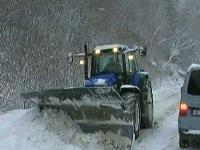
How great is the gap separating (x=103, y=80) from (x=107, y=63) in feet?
2.49

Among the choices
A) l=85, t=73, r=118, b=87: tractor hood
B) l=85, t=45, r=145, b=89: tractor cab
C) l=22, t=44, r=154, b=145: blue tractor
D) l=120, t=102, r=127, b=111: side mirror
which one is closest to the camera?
l=120, t=102, r=127, b=111: side mirror

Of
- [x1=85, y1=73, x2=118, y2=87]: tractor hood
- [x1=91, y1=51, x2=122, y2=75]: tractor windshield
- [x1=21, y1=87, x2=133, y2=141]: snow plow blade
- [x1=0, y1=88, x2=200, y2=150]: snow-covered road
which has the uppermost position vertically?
[x1=91, y1=51, x2=122, y2=75]: tractor windshield

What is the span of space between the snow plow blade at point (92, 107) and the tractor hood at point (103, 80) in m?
1.18

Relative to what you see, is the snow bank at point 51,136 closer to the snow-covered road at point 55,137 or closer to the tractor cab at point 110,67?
the snow-covered road at point 55,137

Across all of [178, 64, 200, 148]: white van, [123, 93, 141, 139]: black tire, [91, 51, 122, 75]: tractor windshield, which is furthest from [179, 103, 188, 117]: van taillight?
[91, 51, 122, 75]: tractor windshield

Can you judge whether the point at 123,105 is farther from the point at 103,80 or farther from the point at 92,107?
the point at 103,80

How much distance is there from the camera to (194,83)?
33.7 feet

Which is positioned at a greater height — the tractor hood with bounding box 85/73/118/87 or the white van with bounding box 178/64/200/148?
the tractor hood with bounding box 85/73/118/87

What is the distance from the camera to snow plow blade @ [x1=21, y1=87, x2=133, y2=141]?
10.5 m

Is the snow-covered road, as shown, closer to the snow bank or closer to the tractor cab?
the snow bank

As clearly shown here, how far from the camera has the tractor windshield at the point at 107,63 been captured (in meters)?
12.5

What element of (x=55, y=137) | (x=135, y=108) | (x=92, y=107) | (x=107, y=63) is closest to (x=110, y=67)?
(x=107, y=63)

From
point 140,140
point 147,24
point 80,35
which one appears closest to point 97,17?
point 80,35

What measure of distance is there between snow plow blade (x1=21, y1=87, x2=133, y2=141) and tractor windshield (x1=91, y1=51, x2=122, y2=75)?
5.89 ft
